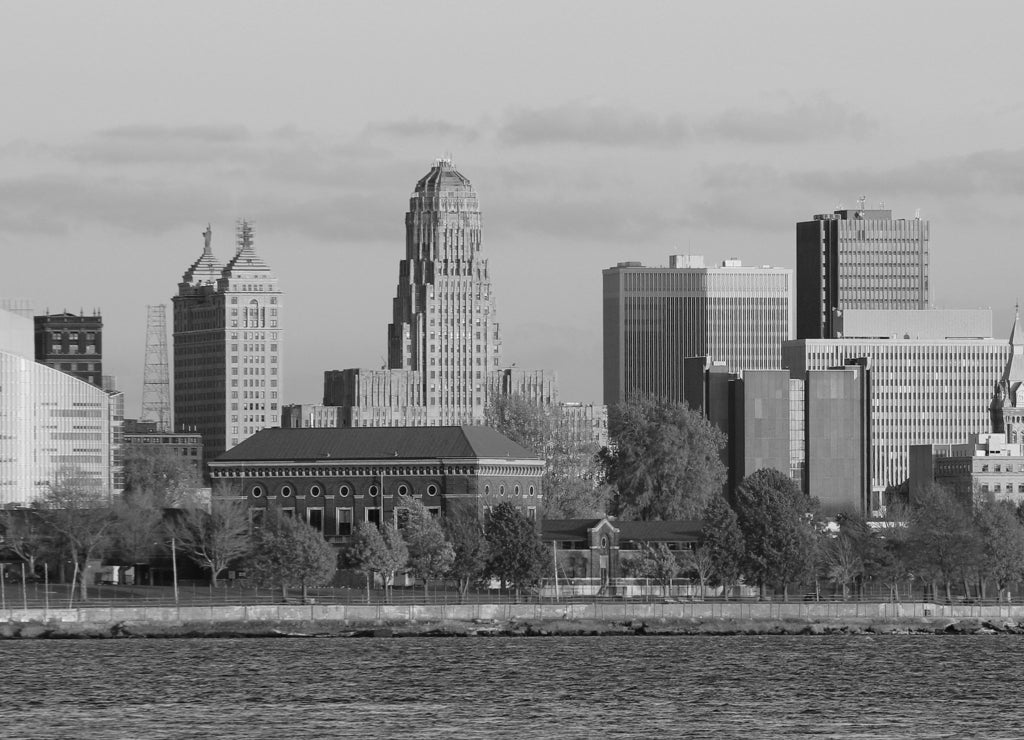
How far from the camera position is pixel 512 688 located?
144 metres

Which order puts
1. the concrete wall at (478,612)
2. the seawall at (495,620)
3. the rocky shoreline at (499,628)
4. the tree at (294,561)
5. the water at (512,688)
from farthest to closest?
the tree at (294,561)
the concrete wall at (478,612)
the seawall at (495,620)
the rocky shoreline at (499,628)
the water at (512,688)

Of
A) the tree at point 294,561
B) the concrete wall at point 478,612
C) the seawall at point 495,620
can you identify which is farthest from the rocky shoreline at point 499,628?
the tree at point 294,561

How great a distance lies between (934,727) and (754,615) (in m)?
65.2

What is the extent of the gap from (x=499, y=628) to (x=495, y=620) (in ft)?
14.8

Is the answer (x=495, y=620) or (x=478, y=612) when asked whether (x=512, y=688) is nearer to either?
(x=495, y=620)

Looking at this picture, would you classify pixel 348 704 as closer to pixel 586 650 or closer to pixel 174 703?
pixel 174 703

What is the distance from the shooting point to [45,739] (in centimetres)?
11925

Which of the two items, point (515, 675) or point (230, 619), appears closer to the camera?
point (515, 675)

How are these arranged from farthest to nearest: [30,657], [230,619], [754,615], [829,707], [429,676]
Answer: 1. [754,615]
2. [230,619]
3. [30,657]
4. [429,676]
5. [829,707]

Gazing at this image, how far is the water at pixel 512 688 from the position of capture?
125812 millimetres

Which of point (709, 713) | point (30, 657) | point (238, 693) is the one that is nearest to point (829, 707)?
point (709, 713)

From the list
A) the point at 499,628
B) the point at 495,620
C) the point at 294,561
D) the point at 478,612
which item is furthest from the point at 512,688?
the point at 294,561

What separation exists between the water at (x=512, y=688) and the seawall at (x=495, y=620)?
2.93m

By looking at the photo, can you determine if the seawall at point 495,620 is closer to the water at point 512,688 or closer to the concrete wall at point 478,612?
the concrete wall at point 478,612
